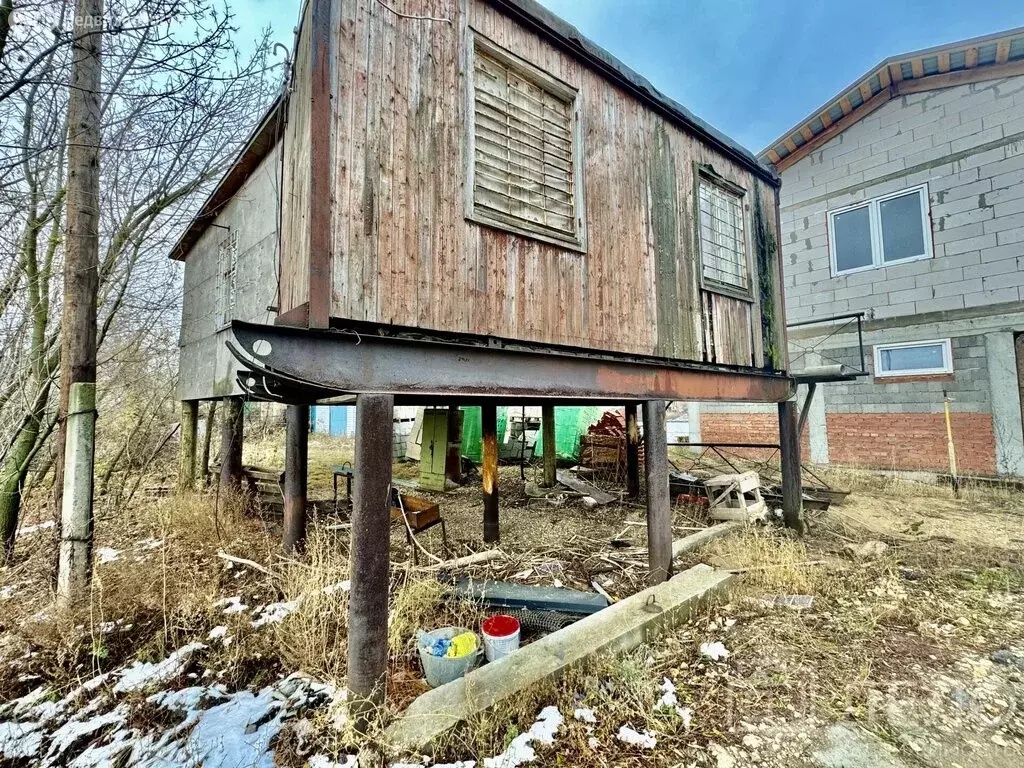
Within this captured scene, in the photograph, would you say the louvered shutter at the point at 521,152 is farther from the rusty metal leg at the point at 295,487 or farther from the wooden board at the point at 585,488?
the wooden board at the point at 585,488

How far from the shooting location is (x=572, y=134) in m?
4.57

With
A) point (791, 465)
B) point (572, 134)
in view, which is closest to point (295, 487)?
point (572, 134)

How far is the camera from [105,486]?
7.72 metres

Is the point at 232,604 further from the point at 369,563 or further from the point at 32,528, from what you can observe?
the point at 32,528

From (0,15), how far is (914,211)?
1430 centimetres

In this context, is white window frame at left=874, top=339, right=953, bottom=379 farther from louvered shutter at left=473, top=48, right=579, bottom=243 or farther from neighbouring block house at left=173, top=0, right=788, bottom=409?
louvered shutter at left=473, top=48, right=579, bottom=243

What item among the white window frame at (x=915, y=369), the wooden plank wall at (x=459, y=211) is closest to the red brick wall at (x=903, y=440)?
the white window frame at (x=915, y=369)

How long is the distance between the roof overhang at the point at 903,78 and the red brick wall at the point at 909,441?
22.5 feet

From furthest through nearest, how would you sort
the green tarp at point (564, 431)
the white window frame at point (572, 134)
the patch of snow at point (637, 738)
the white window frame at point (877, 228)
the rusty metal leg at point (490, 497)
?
the green tarp at point (564, 431) < the white window frame at point (877, 228) < the rusty metal leg at point (490, 497) < the white window frame at point (572, 134) < the patch of snow at point (637, 738)

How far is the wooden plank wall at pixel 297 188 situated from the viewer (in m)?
3.48

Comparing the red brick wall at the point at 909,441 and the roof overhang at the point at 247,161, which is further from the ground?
the roof overhang at the point at 247,161

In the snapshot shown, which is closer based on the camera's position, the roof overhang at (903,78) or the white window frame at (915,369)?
the roof overhang at (903,78)

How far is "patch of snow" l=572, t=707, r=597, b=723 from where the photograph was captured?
2.91 meters

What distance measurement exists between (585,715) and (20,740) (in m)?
3.40
